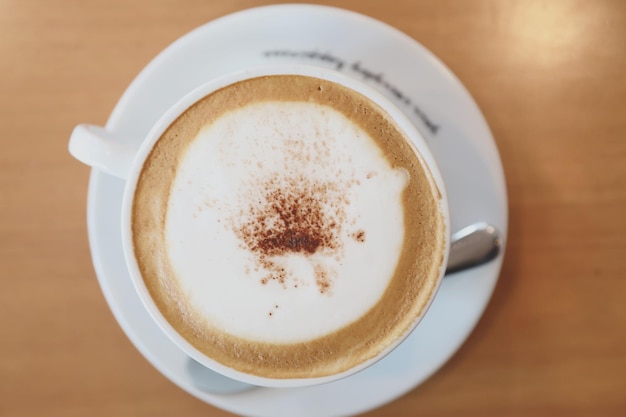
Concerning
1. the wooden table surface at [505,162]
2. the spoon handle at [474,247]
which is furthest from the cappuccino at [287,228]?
the wooden table surface at [505,162]

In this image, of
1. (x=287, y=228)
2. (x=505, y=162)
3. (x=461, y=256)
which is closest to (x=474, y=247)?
(x=461, y=256)

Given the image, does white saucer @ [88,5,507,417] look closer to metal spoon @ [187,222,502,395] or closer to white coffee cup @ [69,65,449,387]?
metal spoon @ [187,222,502,395]

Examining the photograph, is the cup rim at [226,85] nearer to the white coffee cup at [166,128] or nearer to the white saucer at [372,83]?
the white coffee cup at [166,128]

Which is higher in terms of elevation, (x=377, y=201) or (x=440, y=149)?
(x=440, y=149)

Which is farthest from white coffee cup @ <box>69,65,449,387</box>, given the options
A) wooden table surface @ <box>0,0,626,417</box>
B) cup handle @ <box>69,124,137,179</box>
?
wooden table surface @ <box>0,0,626,417</box>

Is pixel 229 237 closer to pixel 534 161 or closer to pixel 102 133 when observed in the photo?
pixel 102 133

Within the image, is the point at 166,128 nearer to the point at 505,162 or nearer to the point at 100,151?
the point at 100,151

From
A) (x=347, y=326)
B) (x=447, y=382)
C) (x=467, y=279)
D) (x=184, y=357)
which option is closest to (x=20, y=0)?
(x=184, y=357)
